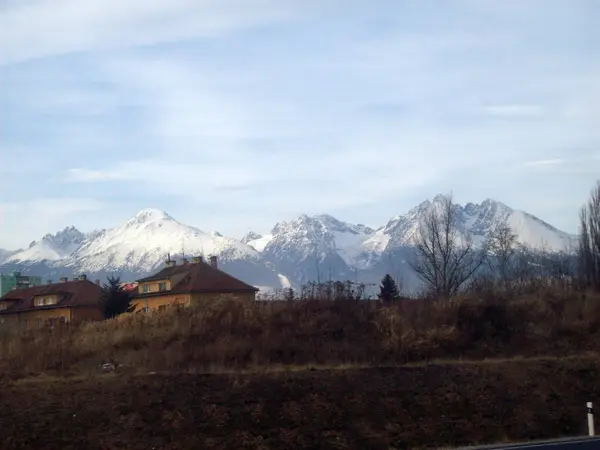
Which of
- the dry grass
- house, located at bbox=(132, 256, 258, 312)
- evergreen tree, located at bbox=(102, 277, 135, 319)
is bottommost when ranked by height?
the dry grass

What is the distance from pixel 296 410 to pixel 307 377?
7.23 feet

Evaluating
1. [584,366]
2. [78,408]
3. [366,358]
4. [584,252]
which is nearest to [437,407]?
[366,358]

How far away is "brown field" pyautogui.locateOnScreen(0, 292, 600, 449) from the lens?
2267 centimetres

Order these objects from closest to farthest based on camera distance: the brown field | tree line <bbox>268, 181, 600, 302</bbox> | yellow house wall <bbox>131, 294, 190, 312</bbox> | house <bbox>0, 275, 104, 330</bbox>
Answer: the brown field < tree line <bbox>268, 181, 600, 302</bbox> < yellow house wall <bbox>131, 294, 190, 312</bbox> < house <bbox>0, 275, 104, 330</bbox>

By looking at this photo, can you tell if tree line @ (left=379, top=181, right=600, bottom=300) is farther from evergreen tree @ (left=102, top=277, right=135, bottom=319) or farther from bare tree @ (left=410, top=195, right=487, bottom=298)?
evergreen tree @ (left=102, top=277, right=135, bottom=319)

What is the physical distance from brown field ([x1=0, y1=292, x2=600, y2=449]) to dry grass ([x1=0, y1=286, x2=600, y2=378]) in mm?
80

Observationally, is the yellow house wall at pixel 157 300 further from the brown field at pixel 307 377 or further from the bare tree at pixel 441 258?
the brown field at pixel 307 377

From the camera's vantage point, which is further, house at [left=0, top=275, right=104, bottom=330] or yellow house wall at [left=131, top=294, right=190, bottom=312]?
house at [left=0, top=275, right=104, bottom=330]

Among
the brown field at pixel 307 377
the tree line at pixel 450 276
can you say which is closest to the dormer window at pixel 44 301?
the tree line at pixel 450 276

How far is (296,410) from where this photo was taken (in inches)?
962

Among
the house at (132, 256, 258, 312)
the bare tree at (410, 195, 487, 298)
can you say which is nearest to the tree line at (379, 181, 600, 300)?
the bare tree at (410, 195, 487, 298)

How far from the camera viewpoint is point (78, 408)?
22.8m

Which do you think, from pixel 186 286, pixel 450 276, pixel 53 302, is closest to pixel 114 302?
pixel 186 286

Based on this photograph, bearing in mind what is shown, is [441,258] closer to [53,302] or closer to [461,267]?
[461,267]
